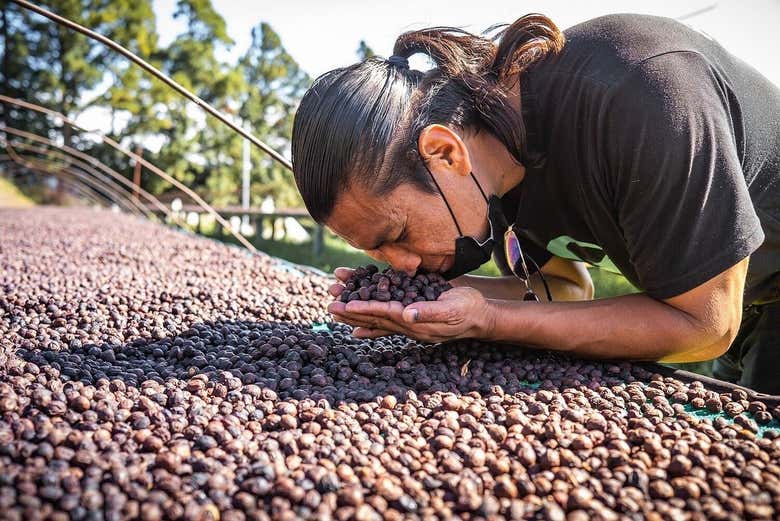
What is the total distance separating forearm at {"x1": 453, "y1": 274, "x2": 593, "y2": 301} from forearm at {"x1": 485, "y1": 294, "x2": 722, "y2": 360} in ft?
1.65

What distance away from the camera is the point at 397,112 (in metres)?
1.50

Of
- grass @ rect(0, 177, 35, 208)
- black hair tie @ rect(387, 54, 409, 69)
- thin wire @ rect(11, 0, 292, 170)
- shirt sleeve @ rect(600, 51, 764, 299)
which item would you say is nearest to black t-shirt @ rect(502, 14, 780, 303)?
shirt sleeve @ rect(600, 51, 764, 299)

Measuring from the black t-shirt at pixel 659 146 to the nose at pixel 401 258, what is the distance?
0.44 meters

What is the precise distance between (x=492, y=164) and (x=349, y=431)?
89cm

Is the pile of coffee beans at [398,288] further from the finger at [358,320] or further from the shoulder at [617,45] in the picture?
the shoulder at [617,45]

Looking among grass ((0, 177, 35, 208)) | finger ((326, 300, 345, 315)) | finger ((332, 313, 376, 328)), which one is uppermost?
finger ((326, 300, 345, 315))

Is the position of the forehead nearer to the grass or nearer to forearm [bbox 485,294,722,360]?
forearm [bbox 485,294,722,360]

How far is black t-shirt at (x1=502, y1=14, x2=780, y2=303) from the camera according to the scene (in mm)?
1254

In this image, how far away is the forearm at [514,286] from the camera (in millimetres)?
2230

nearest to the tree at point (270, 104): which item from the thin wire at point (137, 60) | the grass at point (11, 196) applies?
the grass at point (11, 196)

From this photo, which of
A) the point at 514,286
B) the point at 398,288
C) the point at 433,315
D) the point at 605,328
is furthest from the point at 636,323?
the point at 514,286

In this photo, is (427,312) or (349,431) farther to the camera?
(427,312)

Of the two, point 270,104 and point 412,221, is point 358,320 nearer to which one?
point 412,221

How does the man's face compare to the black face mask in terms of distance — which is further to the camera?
the black face mask
